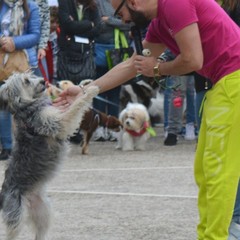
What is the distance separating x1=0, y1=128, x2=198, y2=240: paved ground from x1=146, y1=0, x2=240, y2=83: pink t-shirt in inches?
65.3

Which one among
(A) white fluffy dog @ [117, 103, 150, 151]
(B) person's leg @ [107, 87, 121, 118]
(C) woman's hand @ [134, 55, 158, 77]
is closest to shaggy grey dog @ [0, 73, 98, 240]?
(C) woman's hand @ [134, 55, 158, 77]

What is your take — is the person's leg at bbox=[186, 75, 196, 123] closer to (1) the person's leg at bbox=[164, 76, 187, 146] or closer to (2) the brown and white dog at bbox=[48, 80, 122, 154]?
(1) the person's leg at bbox=[164, 76, 187, 146]

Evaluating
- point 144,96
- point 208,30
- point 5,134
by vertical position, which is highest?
point 208,30

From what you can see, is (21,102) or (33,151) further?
(21,102)

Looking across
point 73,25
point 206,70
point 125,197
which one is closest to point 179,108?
point 73,25

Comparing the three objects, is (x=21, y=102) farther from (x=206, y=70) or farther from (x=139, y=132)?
(x=139, y=132)

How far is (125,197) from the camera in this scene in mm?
7410

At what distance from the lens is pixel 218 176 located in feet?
15.1

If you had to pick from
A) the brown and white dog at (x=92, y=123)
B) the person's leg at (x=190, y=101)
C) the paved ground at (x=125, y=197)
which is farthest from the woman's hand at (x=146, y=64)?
the person's leg at (x=190, y=101)

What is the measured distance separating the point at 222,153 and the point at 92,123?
6.54 metres

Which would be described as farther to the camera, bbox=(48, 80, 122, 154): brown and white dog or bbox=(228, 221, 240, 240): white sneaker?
bbox=(48, 80, 122, 154): brown and white dog

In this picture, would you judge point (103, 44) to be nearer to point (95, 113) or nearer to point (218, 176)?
point (95, 113)

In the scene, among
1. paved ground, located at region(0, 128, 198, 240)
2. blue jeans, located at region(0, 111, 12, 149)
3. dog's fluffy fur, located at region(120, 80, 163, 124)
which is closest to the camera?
paved ground, located at region(0, 128, 198, 240)

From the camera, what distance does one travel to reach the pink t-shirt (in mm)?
4371
